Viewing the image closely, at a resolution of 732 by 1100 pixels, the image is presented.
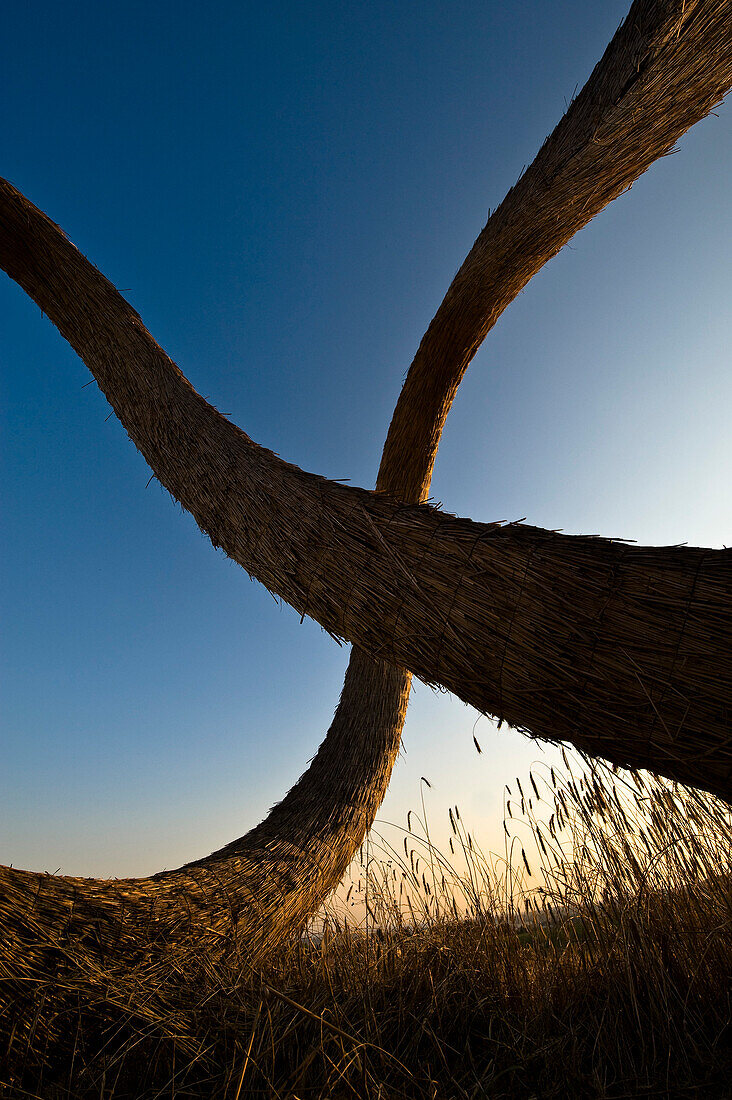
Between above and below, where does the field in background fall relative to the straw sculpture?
below

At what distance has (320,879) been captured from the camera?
2545 millimetres

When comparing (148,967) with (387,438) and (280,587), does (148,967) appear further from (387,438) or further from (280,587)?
(387,438)

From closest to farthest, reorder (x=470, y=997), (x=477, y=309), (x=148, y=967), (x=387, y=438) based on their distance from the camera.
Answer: (x=470, y=997) < (x=148, y=967) < (x=477, y=309) < (x=387, y=438)

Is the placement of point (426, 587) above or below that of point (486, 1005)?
above

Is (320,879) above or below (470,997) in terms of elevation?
above

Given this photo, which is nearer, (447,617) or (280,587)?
(447,617)

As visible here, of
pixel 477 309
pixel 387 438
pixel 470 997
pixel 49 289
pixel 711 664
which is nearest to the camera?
pixel 711 664

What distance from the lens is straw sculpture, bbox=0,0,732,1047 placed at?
1.30 meters

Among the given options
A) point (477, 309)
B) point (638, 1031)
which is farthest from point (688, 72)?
point (638, 1031)

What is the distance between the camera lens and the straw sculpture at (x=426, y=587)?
51.2 inches

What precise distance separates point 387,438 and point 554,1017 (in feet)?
9.06

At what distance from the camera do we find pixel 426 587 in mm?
1517

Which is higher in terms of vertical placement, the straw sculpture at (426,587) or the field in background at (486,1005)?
the straw sculpture at (426,587)

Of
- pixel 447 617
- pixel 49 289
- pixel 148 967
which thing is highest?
pixel 49 289
